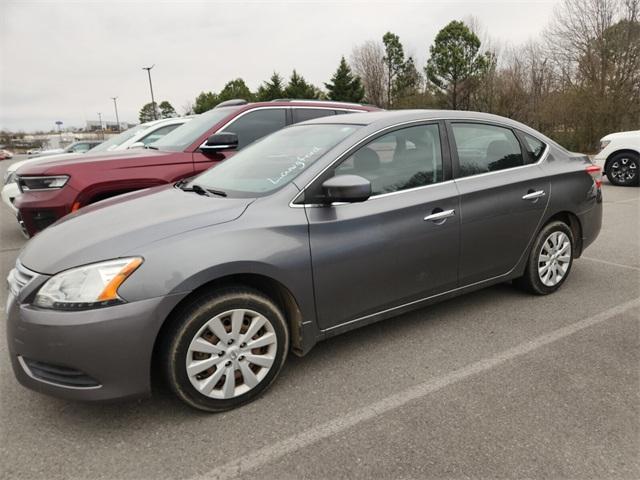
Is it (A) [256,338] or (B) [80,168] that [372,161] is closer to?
(A) [256,338]

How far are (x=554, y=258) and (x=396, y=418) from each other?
2.44 meters

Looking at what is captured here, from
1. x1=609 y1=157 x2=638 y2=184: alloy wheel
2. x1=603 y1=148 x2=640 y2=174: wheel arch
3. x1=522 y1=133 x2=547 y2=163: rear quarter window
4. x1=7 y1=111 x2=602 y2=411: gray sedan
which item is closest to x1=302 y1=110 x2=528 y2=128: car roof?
x1=7 y1=111 x2=602 y2=411: gray sedan

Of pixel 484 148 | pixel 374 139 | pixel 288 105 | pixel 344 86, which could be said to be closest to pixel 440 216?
pixel 374 139

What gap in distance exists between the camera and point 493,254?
3.66 m

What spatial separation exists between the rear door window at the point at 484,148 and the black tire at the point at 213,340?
5.95ft

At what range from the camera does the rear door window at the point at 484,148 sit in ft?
11.7

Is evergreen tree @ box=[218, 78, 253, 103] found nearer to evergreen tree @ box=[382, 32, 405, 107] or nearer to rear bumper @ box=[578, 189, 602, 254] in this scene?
evergreen tree @ box=[382, 32, 405, 107]

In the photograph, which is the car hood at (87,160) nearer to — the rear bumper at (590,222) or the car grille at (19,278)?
the car grille at (19,278)

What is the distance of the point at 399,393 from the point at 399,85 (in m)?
55.3

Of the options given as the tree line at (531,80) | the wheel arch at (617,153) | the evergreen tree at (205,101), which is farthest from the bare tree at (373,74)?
the wheel arch at (617,153)

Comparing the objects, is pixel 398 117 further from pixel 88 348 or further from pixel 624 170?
pixel 624 170

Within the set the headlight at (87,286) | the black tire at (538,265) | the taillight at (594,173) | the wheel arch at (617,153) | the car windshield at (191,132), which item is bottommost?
the black tire at (538,265)

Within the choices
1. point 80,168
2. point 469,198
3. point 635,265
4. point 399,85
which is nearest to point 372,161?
point 469,198

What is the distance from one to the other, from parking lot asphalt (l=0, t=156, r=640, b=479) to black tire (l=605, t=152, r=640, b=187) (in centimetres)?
900
